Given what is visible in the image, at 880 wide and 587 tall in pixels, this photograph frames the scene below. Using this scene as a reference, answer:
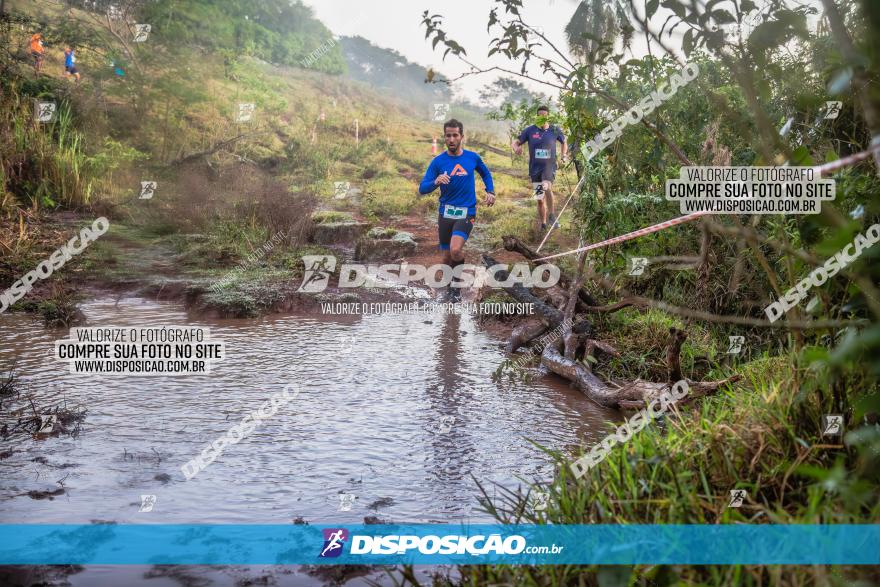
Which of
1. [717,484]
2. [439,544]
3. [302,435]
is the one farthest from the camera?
[302,435]

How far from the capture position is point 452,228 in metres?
9.70

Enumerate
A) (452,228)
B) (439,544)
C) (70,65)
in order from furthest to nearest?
(70,65), (452,228), (439,544)

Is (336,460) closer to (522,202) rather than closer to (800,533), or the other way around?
(800,533)

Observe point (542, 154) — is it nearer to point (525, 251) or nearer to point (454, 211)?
point (454, 211)

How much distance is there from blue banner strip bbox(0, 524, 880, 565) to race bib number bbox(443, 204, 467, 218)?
601 cm

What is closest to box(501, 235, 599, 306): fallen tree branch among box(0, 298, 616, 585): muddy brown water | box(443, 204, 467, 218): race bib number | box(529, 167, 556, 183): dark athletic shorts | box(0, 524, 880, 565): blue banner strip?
box(0, 298, 616, 585): muddy brown water

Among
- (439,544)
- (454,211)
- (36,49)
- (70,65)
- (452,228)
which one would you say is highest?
(70,65)

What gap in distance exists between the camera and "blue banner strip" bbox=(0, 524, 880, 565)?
265 cm

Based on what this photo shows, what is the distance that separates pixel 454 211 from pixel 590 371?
348 centimetres

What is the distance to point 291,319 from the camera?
998 centimetres

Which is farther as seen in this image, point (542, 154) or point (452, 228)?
point (542, 154)

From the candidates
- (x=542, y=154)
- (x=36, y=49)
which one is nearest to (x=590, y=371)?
(x=542, y=154)

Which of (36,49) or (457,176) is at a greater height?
(36,49)

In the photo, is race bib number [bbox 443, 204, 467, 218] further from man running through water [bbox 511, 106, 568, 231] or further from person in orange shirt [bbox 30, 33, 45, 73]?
person in orange shirt [bbox 30, 33, 45, 73]
